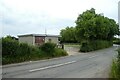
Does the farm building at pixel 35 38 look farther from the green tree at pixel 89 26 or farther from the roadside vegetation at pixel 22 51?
the roadside vegetation at pixel 22 51

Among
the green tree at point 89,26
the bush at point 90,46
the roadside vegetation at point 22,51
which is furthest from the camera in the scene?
the green tree at point 89,26

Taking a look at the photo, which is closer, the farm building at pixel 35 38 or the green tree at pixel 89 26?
the farm building at pixel 35 38

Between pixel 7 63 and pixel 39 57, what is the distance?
5.98 metres

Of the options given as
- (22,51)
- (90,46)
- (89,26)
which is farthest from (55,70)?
(89,26)

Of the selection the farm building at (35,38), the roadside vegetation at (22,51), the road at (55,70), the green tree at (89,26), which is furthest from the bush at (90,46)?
the road at (55,70)

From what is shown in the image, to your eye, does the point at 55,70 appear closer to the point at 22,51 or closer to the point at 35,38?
the point at 22,51

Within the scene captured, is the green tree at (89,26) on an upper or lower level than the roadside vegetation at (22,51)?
upper

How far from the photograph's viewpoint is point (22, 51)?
22859 millimetres

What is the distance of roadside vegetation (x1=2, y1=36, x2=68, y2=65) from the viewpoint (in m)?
20.8

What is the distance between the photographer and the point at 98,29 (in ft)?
167

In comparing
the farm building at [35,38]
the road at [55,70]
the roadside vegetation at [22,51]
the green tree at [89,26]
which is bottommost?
the road at [55,70]

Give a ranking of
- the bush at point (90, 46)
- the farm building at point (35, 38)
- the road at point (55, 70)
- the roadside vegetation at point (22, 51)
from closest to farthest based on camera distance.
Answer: the road at point (55, 70) < the roadside vegetation at point (22, 51) < the bush at point (90, 46) < the farm building at point (35, 38)

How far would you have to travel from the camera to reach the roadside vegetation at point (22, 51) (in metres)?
20.8

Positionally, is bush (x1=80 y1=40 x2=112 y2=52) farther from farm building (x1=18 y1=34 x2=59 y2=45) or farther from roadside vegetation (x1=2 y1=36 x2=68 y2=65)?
roadside vegetation (x1=2 y1=36 x2=68 y2=65)
